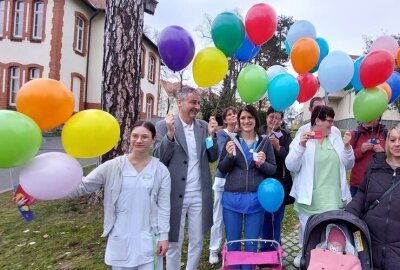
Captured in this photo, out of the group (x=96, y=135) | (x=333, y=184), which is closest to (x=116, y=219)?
(x=96, y=135)

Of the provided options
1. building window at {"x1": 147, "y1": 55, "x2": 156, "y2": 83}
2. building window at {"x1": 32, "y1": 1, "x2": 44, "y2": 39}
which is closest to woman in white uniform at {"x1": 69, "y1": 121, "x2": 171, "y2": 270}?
building window at {"x1": 32, "y1": 1, "x2": 44, "y2": 39}

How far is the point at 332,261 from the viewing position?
2.10m

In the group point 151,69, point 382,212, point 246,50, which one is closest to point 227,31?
point 246,50

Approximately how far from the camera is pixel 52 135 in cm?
1436

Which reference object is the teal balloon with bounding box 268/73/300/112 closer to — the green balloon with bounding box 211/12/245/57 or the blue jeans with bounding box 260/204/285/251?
the green balloon with bounding box 211/12/245/57

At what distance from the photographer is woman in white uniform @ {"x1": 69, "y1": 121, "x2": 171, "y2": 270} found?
2314 mm

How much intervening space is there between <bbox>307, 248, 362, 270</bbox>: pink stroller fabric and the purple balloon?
2.04 m

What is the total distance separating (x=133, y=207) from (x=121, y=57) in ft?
9.88

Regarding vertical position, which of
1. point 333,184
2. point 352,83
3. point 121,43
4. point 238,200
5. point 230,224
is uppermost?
point 121,43

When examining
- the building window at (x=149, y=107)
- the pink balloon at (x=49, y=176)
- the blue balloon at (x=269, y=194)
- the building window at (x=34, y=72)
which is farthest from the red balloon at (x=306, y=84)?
the building window at (x=149, y=107)

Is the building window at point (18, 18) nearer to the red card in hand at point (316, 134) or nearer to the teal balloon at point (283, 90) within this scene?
the teal balloon at point (283, 90)

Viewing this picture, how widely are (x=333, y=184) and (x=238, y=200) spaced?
88 centimetres

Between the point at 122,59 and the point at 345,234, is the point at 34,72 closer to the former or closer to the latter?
the point at 122,59

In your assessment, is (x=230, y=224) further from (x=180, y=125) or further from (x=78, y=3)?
(x=78, y=3)
